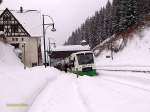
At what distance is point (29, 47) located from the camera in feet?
296

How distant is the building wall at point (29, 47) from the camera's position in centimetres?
8362

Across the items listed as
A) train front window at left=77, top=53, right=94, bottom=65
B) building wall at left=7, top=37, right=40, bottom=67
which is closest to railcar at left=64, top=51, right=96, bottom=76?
train front window at left=77, top=53, right=94, bottom=65

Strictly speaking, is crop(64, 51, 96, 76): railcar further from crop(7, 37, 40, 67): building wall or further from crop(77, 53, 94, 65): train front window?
crop(7, 37, 40, 67): building wall

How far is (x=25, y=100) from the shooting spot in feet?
42.4

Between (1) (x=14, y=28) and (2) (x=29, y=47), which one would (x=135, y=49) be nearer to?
(1) (x=14, y=28)

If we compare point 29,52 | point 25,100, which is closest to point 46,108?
point 25,100

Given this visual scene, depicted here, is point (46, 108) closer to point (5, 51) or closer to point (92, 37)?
point (5, 51)

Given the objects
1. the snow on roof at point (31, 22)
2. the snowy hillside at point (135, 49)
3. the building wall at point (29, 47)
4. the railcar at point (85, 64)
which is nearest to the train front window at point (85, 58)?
the railcar at point (85, 64)

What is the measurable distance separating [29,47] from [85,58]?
50.7 metres

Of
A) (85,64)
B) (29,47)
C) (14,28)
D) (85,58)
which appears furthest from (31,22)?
(85,64)

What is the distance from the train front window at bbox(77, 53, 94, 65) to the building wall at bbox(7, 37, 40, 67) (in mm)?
41607

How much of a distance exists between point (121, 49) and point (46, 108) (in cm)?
7241

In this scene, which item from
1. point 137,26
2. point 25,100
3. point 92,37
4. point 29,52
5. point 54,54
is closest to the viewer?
point 25,100

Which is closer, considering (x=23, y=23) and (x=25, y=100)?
(x=25, y=100)
